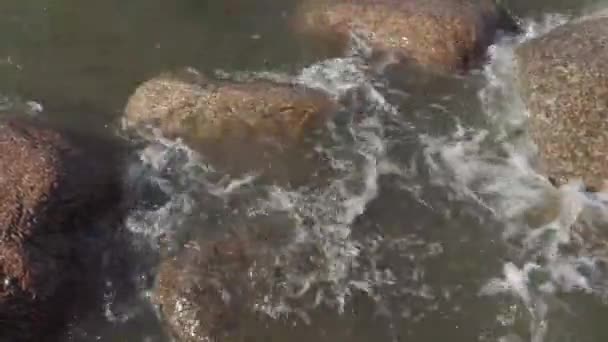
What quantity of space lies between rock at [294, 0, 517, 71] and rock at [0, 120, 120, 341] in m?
4.58

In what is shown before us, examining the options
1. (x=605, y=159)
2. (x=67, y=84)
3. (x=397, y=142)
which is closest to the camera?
(x=605, y=159)

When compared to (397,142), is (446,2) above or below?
above

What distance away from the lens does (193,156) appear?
11367 millimetres

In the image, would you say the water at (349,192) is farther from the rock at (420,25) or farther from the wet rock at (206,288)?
the rock at (420,25)

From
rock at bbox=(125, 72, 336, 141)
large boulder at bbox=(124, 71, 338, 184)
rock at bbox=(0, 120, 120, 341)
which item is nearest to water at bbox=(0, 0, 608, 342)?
large boulder at bbox=(124, 71, 338, 184)

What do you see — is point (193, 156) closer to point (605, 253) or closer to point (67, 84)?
point (67, 84)

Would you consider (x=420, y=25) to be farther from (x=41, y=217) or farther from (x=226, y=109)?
(x=41, y=217)

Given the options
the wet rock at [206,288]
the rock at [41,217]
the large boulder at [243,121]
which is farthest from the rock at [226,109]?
the wet rock at [206,288]

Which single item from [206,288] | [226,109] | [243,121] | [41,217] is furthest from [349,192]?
[41,217]

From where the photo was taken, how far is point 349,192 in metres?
10.9

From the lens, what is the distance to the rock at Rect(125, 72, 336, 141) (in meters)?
11.5

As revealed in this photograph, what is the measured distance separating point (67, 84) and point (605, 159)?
7989 mm

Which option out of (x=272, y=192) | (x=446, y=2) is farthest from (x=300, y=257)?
(x=446, y=2)

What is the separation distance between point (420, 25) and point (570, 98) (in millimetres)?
2673
